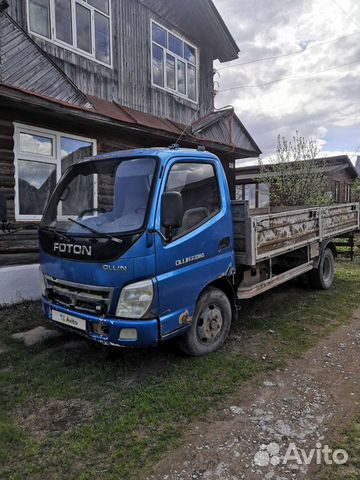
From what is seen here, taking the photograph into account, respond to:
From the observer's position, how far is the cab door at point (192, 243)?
3463 mm

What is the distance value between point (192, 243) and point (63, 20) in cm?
626

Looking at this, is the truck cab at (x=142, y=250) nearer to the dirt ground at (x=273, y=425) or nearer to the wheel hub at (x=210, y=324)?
the wheel hub at (x=210, y=324)

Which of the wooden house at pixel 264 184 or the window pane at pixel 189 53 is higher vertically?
the window pane at pixel 189 53

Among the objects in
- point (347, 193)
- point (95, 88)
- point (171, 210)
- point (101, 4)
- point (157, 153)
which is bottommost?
point (171, 210)

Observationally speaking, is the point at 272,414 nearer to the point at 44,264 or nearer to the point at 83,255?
the point at 83,255

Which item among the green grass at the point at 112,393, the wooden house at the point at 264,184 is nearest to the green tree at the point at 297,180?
the wooden house at the point at 264,184

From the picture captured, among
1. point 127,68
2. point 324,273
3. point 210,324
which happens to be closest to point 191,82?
point 127,68

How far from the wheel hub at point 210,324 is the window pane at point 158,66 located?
7.45 m

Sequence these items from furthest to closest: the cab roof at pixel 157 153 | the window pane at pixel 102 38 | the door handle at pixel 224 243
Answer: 1. the window pane at pixel 102 38
2. the door handle at pixel 224 243
3. the cab roof at pixel 157 153

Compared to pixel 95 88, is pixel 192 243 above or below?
below

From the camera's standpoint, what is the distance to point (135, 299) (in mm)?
3293

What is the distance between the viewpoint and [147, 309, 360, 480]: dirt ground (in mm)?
2410

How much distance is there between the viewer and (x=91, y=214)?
3.98m

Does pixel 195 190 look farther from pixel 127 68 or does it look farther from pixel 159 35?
pixel 159 35
